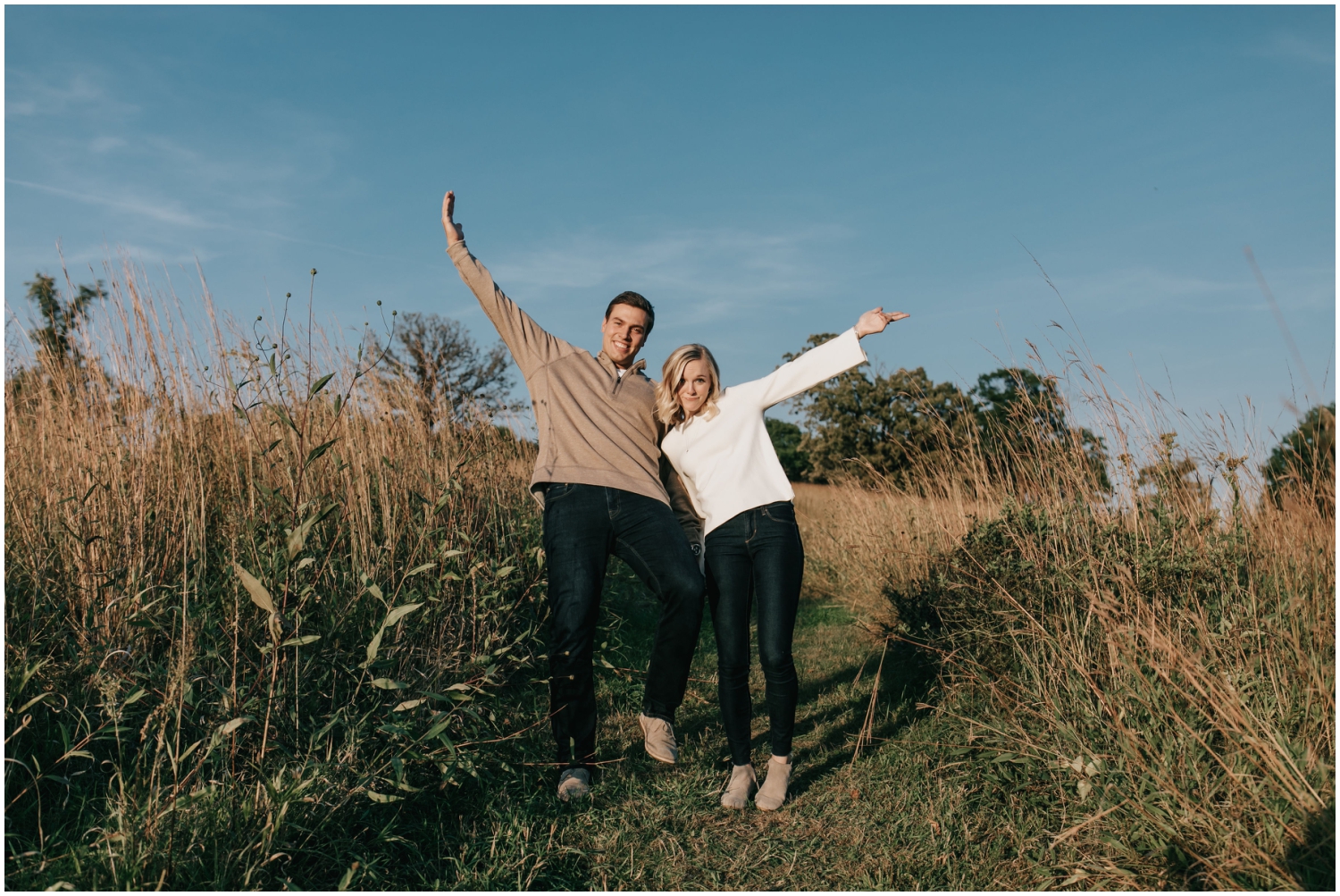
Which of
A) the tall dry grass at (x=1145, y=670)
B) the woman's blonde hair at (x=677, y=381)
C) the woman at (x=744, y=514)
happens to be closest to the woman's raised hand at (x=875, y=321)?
the woman at (x=744, y=514)

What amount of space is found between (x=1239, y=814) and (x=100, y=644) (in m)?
3.69

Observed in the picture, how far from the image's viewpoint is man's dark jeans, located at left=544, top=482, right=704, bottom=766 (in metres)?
3.05

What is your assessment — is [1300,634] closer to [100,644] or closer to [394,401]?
[100,644]

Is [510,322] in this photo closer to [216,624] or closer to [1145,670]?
[216,624]

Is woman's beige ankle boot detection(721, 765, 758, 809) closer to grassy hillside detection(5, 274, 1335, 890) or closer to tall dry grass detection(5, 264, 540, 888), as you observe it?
grassy hillside detection(5, 274, 1335, 890)

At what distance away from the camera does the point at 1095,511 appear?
153 inches

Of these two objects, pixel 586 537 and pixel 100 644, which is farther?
pixel 586 537

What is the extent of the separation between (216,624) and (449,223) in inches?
76.3

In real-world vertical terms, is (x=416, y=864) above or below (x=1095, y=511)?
below

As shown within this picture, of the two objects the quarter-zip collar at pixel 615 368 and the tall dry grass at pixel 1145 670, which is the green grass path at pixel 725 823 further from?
the quarter-zip collar at pixel 615 368

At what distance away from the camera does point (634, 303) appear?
145 inches

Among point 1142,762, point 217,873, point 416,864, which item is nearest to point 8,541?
point 217,873

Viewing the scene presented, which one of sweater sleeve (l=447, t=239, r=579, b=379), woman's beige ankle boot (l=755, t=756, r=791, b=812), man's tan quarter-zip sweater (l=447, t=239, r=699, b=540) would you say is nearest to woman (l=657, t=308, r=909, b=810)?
woman's beige ankle boot (l=755, t=756, r=791, b=812)

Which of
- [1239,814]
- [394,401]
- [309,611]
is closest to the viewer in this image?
[1239,814]
